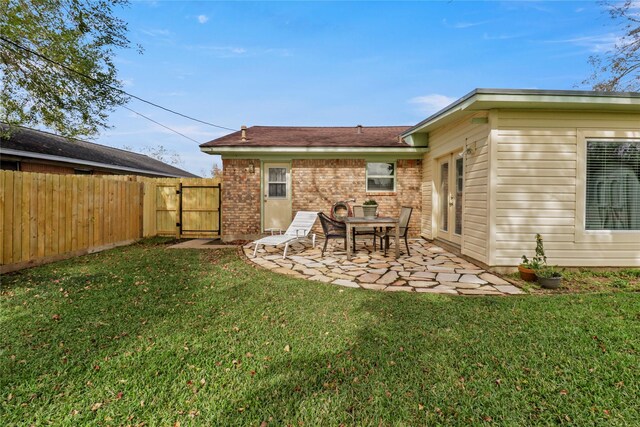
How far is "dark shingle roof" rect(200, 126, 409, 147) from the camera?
27.7 ft

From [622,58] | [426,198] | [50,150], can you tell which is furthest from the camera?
[50,150]

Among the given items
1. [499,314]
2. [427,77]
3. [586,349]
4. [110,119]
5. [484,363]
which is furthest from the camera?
[427,77]

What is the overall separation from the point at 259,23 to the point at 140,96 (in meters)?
4.84

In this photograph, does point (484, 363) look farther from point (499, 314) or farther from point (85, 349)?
point (85, 349)

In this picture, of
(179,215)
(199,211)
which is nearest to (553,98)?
(199,211)

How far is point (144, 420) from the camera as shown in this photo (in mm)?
1805

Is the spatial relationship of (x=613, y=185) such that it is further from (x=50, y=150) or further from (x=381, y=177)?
(x=50, y=150)

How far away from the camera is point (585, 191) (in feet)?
16.7

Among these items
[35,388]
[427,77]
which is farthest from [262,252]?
[427,77]

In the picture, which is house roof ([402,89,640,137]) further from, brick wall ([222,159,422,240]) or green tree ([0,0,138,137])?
green tree ([0,0,138,137])

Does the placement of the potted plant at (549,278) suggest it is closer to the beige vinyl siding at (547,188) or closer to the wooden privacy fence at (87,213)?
the beige vinyl siding at (547,188)

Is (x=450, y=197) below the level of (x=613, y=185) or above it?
below

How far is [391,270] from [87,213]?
6887mm

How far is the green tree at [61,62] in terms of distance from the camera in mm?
7871
